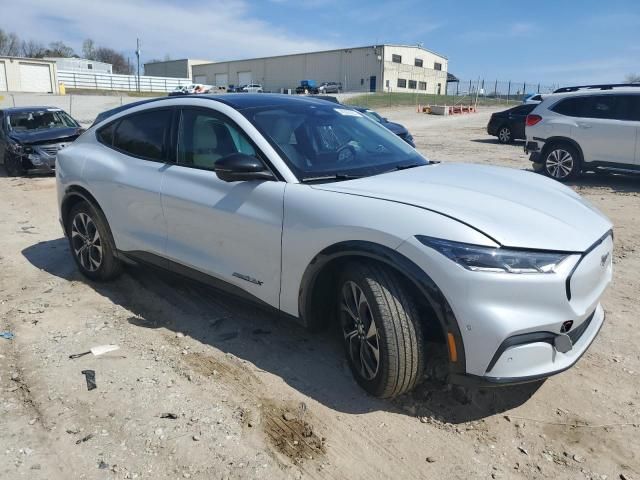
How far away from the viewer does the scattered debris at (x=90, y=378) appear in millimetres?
3293

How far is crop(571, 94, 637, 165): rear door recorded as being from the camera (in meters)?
9.82

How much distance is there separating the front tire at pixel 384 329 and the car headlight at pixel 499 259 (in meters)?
0.39

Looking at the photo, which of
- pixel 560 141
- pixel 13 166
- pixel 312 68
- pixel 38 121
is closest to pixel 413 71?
pixel 312 68

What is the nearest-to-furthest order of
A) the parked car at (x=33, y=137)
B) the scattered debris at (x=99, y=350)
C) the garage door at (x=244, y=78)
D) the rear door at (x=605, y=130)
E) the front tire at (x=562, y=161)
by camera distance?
1. the scattered debris at (x=99, y=350)
2. the rear door at (x=605, y=130)
3. the front tire at (x=562, y=161)
4. the parked car at (x=33, y=137)
5. the garage door at (x=244, y=78)

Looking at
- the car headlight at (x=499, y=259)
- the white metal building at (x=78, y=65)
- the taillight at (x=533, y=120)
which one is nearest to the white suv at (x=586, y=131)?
the taillight at (x=533, y=120)

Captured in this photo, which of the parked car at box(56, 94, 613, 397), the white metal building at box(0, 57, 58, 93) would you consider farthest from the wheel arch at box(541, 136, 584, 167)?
the white metal building at box(0, 57, 58, 93)

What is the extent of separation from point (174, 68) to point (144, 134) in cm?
11296

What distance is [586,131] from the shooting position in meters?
10.3

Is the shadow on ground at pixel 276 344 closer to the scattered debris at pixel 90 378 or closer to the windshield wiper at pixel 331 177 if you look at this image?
the scattered debris at pixel 90 378

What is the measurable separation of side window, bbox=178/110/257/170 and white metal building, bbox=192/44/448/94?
74.5 m

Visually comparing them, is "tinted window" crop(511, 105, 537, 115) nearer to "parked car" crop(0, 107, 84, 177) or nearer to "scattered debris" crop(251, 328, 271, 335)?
"parked car" crop(0, 107, 84, 177)

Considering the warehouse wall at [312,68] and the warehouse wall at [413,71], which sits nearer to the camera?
the warehouse wall at [413,71]

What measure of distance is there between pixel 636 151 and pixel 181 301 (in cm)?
891

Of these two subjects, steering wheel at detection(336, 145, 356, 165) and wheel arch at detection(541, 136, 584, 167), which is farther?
wheel arch at detection(541, 136, 584, 167)
